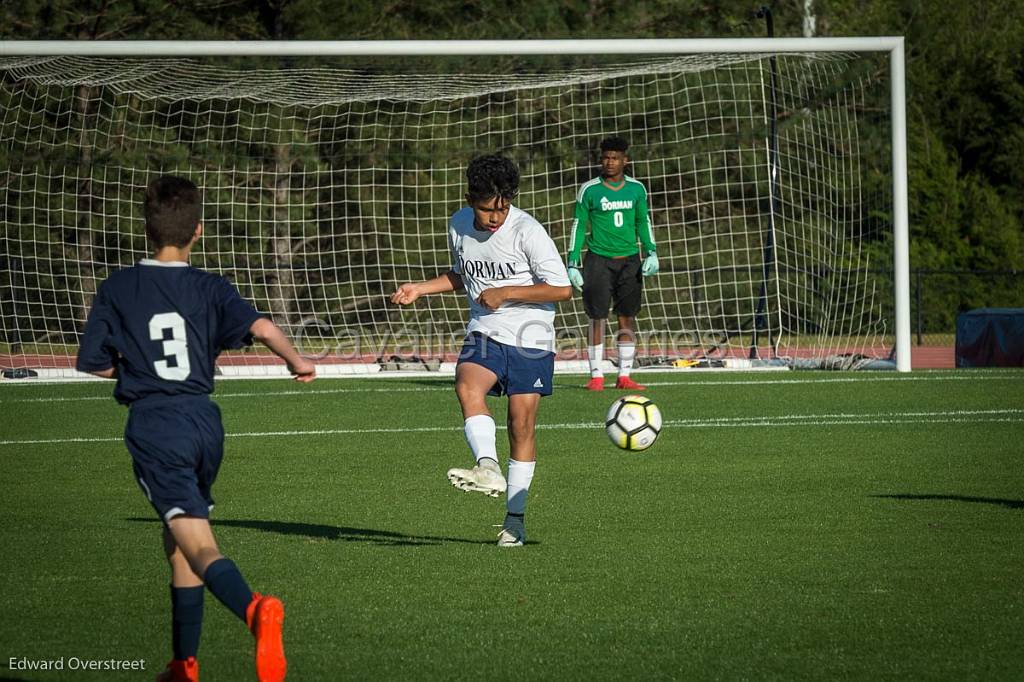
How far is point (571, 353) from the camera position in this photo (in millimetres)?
19750

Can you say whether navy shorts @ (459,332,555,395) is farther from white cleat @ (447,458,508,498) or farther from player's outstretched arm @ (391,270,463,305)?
white cleat @ (447,458,508,498)

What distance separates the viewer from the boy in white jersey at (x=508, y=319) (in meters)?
6.93

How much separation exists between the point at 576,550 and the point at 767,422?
5518 millimetres

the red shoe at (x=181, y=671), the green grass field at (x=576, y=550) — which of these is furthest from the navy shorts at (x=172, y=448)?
the green grass field at (x=576, y=550)

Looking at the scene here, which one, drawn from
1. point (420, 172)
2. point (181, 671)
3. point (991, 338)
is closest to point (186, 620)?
point (181, 671)

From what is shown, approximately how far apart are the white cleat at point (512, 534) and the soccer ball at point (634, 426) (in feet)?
3.05

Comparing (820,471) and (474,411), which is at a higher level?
(474,411)

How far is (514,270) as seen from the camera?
279 inches

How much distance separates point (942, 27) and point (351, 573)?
28.6 meters

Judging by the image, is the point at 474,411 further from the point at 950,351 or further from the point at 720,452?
the point at 950,351

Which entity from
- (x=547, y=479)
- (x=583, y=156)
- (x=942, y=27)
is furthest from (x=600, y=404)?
(x=942, y=27)

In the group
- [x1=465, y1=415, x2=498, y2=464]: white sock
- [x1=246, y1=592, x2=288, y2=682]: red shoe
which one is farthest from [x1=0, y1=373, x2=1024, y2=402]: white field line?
[x1=246, y1=592, x2=288, y2=682]: red shoe

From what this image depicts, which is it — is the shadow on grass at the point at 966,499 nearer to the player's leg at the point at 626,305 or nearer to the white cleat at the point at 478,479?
the white cleat at the point at 478,479

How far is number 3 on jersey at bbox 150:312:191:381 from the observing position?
4.47 metres
